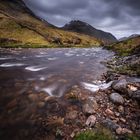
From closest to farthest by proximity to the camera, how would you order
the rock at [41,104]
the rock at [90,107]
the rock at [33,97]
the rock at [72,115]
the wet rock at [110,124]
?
the wet rock at [110,124] → the rock at [72,115] → the rock at [90,107] → the rock at [41,104] → the rock at [33,97]

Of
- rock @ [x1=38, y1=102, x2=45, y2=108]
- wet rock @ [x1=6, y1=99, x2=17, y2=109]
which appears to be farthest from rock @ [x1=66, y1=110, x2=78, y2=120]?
wet rock @ [x1=6, y1=99, x2=17, y2=109]

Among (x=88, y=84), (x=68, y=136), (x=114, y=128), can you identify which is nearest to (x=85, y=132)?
(x=68, y=136)

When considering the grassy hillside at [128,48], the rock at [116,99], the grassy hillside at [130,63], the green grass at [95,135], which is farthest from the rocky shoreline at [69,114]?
the grassy hillside at [128,48]

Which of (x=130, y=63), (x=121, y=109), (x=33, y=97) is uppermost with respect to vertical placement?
(x=121, y=109)

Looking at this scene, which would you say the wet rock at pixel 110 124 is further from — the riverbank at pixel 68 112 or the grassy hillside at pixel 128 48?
the grassy hillside at pixel 128 48

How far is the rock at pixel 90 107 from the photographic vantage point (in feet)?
33.5

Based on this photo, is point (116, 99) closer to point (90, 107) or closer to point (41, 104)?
point (90, 107)

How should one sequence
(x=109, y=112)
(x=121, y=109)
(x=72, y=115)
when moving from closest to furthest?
1. (x=72, y=115)
2. (x=109, y=112)
3. (x=121, y=109)

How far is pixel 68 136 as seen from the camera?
7.97 metres

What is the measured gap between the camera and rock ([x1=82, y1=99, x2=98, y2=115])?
1022 cm

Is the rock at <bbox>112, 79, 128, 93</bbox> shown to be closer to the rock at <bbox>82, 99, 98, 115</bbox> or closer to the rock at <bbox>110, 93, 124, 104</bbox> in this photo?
the rock at <bbox>110, 93, 124, 104</bbox>

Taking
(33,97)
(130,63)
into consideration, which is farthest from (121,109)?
(130,63)

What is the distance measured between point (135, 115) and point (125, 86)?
346 cm

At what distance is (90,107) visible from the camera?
35.3ft
